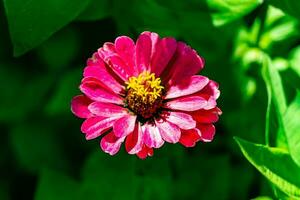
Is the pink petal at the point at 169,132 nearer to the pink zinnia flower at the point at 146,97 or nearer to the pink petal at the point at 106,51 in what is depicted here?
the pink zinnia flower at the point at 146,97

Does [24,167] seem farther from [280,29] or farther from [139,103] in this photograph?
[280,29]

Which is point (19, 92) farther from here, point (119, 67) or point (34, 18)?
point (119, 67)

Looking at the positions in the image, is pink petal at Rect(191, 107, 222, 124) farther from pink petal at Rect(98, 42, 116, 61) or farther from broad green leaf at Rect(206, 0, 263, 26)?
broad green leaf at Rect(206, 0, 263, 26)

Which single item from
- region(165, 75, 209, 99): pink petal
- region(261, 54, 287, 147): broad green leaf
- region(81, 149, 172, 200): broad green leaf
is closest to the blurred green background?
region(81, 149, 172, 200): broad green leaf

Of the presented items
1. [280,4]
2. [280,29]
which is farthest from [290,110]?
[280,29]

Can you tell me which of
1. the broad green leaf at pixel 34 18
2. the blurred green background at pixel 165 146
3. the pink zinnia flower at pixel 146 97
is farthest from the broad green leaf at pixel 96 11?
the pink zinnia flower at pixel 146 97

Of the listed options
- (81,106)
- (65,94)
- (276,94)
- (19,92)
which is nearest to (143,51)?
(81,106)
